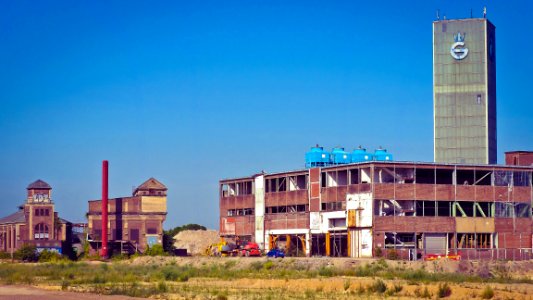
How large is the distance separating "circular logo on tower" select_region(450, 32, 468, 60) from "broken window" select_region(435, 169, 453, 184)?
3275cm

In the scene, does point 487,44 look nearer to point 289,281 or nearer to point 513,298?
point 289,281

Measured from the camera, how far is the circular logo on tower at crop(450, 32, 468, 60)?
124m

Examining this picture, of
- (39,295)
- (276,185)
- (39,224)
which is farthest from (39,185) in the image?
(39,295)

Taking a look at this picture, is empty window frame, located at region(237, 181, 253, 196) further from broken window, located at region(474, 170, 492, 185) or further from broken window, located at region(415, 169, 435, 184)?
broken window, located at region(474, 170, 492, 185)

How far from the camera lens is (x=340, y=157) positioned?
110 meters

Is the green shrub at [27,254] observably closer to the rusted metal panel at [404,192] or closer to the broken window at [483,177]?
the rusted metal panel at [404,192]

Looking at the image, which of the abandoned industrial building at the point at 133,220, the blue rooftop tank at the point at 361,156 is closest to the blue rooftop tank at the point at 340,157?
the blue rooftop tank at the point at 361,156

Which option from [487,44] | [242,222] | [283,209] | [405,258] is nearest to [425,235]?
[405,258]

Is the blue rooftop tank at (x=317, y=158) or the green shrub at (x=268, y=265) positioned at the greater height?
the blue rooftop tank at (x=317, y=158)

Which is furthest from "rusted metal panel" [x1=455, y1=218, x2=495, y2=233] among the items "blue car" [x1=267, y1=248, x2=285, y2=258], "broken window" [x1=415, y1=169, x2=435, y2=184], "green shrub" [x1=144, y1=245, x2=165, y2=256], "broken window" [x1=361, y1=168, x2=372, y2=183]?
"green shrub" [x1=144, y1=245, x2=165, y2=256]

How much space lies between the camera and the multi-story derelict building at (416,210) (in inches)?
3612

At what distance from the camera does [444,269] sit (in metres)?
78.3

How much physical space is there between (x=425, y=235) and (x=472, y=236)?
5526 millimetres

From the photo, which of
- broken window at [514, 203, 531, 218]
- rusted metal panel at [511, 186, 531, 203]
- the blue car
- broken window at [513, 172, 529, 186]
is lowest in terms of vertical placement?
the blue car
